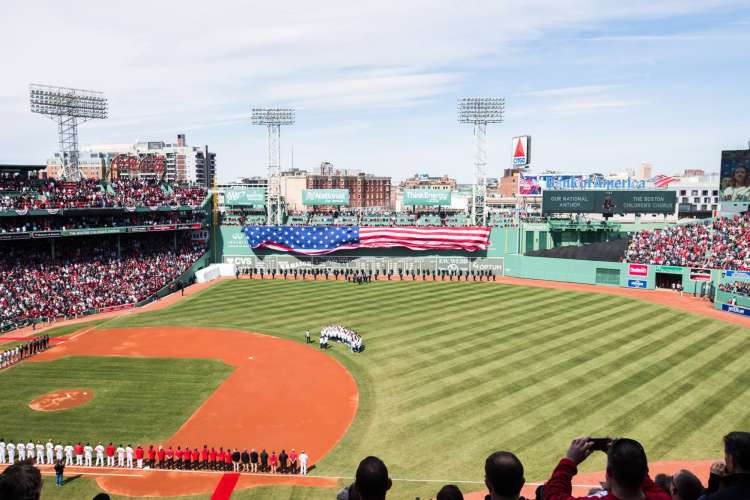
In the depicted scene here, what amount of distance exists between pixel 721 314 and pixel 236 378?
34411 millimetres

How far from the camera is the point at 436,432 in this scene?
20891 millimetres

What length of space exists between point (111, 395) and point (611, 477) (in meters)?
25.6

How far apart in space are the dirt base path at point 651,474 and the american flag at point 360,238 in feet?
146

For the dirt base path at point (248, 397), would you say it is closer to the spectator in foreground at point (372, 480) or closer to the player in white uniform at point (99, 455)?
the player in white uniform at point (99, 455)

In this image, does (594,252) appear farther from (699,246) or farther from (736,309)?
(736,309)

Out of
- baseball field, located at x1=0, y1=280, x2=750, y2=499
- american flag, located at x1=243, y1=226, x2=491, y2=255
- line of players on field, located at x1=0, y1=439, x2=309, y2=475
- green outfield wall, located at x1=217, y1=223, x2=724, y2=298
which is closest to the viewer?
line of players on field, located at x1=0, y1=439, x2=309, y2=475

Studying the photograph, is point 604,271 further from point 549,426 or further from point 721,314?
point 549,426

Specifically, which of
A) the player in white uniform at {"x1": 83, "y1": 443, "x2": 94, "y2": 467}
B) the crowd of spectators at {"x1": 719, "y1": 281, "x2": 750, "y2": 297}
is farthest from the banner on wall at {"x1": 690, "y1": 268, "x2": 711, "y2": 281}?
the player in white uniform at {"x1": 83, "y1": 443, "x2": 94, "y2": 467}

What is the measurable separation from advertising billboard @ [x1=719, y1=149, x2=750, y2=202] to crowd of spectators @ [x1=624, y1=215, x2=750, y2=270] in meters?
3.17

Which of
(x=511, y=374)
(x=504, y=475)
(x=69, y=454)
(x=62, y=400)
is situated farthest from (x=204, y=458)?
(x=504, y=475)

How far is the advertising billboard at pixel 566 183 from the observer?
63406mm

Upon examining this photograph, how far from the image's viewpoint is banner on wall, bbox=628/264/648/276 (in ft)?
170

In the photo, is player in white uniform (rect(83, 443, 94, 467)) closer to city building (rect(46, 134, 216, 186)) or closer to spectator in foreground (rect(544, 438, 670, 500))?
spectator in foreground (rect(544, 438, 670, 500))

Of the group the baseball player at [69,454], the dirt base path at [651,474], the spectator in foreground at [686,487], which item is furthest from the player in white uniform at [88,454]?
the spectator in foreground at [686,487]
